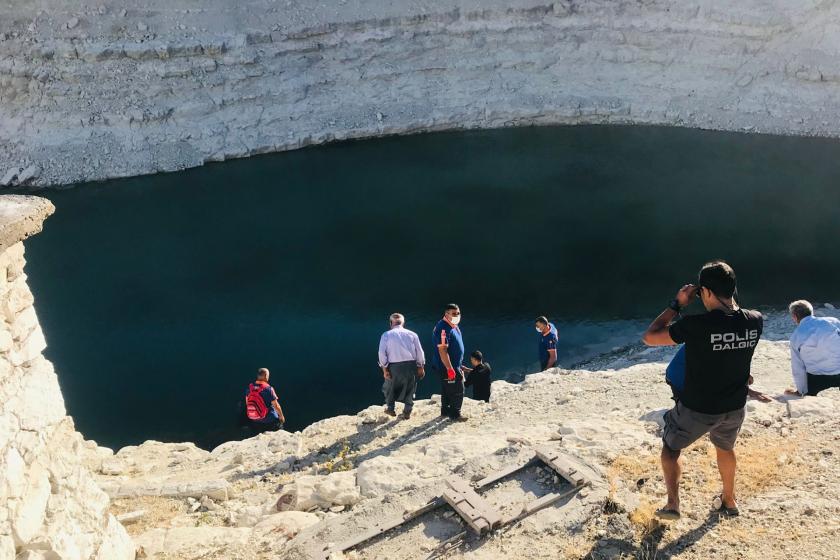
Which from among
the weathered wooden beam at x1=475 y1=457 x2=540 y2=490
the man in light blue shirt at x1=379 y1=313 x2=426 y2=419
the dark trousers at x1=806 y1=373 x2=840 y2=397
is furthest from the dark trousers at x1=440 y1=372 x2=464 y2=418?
the dark trousers at x1=806 y1=373 x2=840 y2=397

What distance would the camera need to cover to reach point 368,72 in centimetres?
2520

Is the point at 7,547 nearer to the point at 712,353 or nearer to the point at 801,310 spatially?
the point at 712,353

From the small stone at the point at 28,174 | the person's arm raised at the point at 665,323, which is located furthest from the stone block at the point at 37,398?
the small stone at the point at 28,174

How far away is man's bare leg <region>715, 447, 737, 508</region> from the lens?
4.81 m

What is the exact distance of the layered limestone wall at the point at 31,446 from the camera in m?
4.04

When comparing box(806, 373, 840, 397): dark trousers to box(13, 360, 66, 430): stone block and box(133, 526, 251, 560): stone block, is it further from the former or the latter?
box(13, 360, 66, 430): stone block

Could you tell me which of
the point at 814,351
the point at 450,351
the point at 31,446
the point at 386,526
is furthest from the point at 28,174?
the point at 814,351

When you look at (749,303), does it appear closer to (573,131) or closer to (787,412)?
(787,412)

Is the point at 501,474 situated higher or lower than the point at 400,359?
lower

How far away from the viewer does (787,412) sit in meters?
6.72

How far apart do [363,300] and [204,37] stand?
1428 centimetres

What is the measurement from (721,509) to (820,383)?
9.78ft

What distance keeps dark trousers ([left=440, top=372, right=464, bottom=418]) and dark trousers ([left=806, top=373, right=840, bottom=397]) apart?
3.57 m

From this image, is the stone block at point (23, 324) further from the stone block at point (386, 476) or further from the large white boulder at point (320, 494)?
the stone block at point (386, 476)
